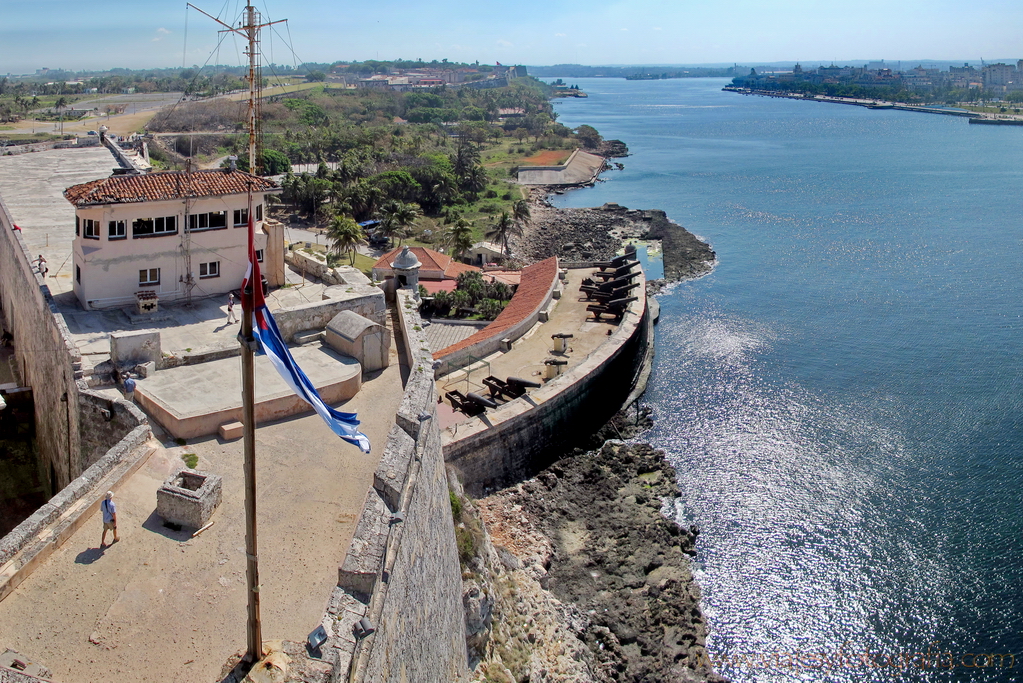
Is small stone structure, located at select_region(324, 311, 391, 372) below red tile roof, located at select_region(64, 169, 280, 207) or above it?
below

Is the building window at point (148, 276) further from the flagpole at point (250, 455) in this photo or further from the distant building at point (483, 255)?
the distant building at point (483, 255)

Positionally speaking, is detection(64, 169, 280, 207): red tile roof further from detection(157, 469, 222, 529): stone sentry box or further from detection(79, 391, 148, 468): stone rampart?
detection(157, 469, 222, 529): stone sentry box

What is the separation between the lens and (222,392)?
627 inches

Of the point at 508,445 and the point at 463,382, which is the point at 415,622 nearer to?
the point at 508,445

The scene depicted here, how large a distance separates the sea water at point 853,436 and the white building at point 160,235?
17.0 m

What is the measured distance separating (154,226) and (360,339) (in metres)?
6.05

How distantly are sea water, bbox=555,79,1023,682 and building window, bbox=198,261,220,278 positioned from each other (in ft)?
54.8

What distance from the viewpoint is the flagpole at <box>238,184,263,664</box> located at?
8.83m

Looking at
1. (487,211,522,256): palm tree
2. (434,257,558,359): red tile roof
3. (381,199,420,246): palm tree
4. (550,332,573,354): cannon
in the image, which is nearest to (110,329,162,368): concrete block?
(434,257,558,359): red tile roof

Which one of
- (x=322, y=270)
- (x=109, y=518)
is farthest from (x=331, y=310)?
(x=109, y=518)

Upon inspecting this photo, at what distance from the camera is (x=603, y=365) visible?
35812mm

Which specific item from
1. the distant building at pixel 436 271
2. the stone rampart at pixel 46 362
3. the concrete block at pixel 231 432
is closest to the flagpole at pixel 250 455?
the concrete block at pixel 231 432

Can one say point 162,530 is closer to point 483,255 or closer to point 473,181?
point 483,255

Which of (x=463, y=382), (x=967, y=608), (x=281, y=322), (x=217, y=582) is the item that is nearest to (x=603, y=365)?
(x=463, y=382)
